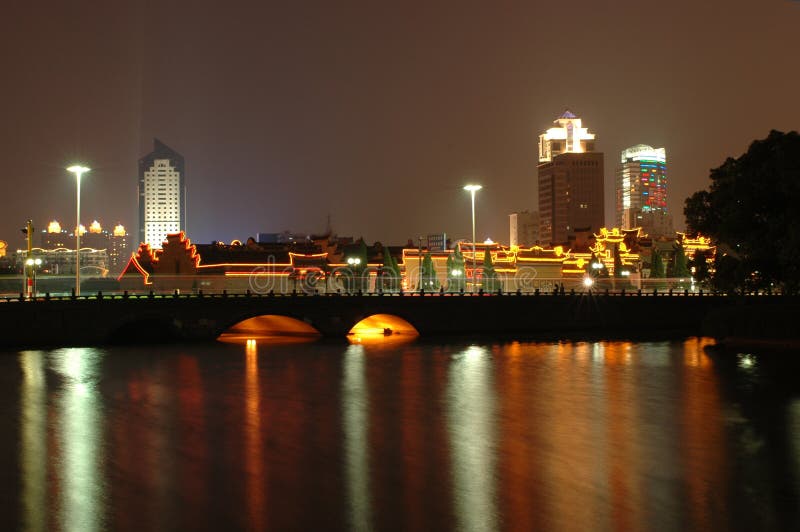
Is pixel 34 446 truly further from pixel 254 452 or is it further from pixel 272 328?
pixel 272 328

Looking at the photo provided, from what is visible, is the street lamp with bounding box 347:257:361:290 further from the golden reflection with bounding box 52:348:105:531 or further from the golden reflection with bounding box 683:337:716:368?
the golden reflection with bounding box 52:348:105:531

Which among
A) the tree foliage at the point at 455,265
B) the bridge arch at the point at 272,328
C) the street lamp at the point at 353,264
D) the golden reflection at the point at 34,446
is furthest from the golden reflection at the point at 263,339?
the tree foliage at the point at 455,265

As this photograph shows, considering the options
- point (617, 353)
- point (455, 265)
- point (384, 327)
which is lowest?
point (617, 353)

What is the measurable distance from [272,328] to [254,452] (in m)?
48.9

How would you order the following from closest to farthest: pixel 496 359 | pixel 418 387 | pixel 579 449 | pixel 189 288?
pixel 579 449, pixel 418 387, pixel 496 359, pixel 189 288

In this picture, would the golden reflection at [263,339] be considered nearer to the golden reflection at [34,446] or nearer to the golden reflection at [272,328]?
the golden reflection at [272,328]

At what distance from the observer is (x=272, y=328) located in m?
73.9

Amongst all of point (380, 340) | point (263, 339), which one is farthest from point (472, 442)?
point (263, 339)

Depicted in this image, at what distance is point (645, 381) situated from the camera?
42125 mm

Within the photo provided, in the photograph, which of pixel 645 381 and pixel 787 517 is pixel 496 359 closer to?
pixel 645 381

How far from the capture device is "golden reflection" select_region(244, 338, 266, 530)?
1920cm

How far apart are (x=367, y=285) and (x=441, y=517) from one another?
71272 mm

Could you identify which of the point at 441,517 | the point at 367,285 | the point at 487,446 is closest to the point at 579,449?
the point at 487,446

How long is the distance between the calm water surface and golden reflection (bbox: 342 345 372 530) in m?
0.08
